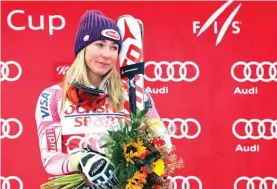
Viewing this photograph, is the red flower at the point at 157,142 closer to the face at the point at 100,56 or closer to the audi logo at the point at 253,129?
the face at the point at 100,56

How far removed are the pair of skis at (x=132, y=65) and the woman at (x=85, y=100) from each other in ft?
0.14

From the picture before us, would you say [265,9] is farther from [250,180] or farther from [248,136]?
[250,180]

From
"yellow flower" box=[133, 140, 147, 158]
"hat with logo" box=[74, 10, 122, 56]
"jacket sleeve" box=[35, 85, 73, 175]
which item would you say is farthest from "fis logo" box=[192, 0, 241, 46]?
"yellow flower" box=[133, 140, 147, 158]

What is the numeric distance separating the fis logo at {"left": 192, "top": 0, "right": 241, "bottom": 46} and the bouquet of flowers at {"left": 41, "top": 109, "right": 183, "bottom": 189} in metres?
1.06

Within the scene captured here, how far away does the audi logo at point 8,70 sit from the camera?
2.83 metres

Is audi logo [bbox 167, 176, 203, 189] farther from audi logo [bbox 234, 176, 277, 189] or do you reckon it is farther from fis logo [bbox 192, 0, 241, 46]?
fis logo [bbox 192, 0, 241, 46]

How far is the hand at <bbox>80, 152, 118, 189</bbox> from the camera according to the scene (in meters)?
1.98

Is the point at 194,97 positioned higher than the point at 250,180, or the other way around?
the point at 194,97

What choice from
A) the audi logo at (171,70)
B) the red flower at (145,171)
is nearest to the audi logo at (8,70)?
the audi logo at (171,70)

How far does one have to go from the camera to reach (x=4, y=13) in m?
2.83

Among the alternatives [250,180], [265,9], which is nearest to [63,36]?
[265,9]

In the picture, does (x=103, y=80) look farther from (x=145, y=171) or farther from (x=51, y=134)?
(x=145, y=171)

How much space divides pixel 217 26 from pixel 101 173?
1364 millimetres

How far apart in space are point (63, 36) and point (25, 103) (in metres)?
0.48
